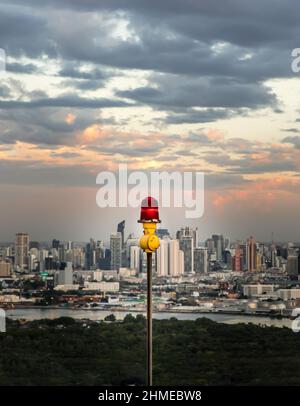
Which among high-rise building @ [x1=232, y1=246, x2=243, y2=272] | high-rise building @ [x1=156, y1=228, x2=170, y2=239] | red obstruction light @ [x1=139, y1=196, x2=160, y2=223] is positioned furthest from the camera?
high-rise building @ [x1=232, y1=246, x2=243, y2=272]

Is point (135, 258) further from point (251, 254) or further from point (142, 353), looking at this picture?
point (251, 254)

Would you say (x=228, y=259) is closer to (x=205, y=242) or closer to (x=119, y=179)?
(x=205, y=242)

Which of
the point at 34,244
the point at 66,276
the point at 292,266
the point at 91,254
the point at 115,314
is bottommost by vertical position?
the point at 115,314

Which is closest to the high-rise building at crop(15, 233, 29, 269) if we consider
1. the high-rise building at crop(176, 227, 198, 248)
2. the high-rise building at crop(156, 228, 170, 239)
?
the high-rise building at crop(156, 228, 170, 239)

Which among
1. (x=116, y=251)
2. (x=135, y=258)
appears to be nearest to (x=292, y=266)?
(x=135, y=258)

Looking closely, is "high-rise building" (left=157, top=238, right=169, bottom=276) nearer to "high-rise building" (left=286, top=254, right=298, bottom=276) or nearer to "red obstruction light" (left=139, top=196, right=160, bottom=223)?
"high-rise building" (left=286, top=254, right=298, bottom=276)
